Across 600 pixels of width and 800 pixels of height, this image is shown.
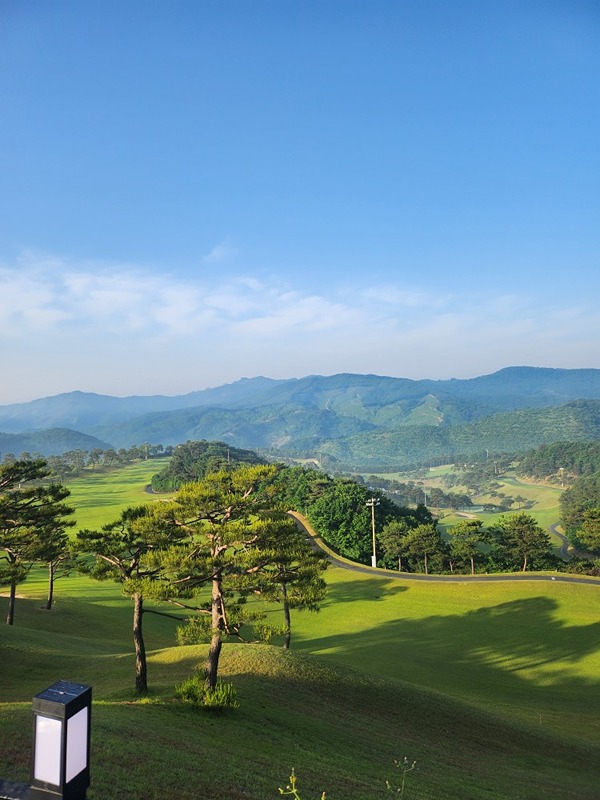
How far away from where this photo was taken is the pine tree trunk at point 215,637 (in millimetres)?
15312

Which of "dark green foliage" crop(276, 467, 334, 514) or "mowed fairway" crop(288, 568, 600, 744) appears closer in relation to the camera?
"mowed fairway" crop(288, 568, 600, 744)

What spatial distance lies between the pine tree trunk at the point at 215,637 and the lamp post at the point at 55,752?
11.3m

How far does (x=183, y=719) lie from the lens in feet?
43.1

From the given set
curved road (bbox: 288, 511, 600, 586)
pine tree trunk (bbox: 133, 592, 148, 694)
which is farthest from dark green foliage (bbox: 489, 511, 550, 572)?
pine tree trunk (bbox: 133, 592, 148, 694)

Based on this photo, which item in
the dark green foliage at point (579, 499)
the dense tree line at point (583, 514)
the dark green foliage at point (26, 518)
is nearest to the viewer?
the dark green foliage at point (26, 518)

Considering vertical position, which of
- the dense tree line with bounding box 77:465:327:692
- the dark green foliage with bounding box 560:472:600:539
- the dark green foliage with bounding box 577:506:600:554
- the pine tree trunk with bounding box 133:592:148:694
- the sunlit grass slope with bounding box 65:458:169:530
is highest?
the dense tree line with bounding box 77:465:327:692

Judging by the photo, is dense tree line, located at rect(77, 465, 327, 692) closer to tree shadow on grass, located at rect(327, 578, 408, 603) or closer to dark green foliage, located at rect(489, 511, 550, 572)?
tree shadow on grass, located at rect(327, 578, 408, 603)

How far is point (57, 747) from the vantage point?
4.52 metres

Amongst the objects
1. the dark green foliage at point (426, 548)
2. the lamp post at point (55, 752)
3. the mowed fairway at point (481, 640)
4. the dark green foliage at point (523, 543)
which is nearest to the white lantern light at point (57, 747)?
the lamp post at point (55, 752)

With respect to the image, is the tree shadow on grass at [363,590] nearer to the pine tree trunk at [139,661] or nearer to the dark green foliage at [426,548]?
the dark green foliage at [426,548]

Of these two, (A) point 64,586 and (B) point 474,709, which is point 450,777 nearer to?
(B) point 474,709

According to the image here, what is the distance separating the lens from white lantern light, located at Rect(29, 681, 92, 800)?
4465 millimetres

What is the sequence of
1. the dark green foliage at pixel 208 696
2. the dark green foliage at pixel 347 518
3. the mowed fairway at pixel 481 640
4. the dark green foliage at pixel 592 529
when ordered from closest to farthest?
the dark green foliage at pixel 208 696, the mowed fairway at pixel 481 640, the dark green foliage at pixel 592 529, the dark green foliage at pixel 347 518

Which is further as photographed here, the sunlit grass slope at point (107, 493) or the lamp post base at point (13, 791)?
the sunlit grass slope at point (107, 493)
